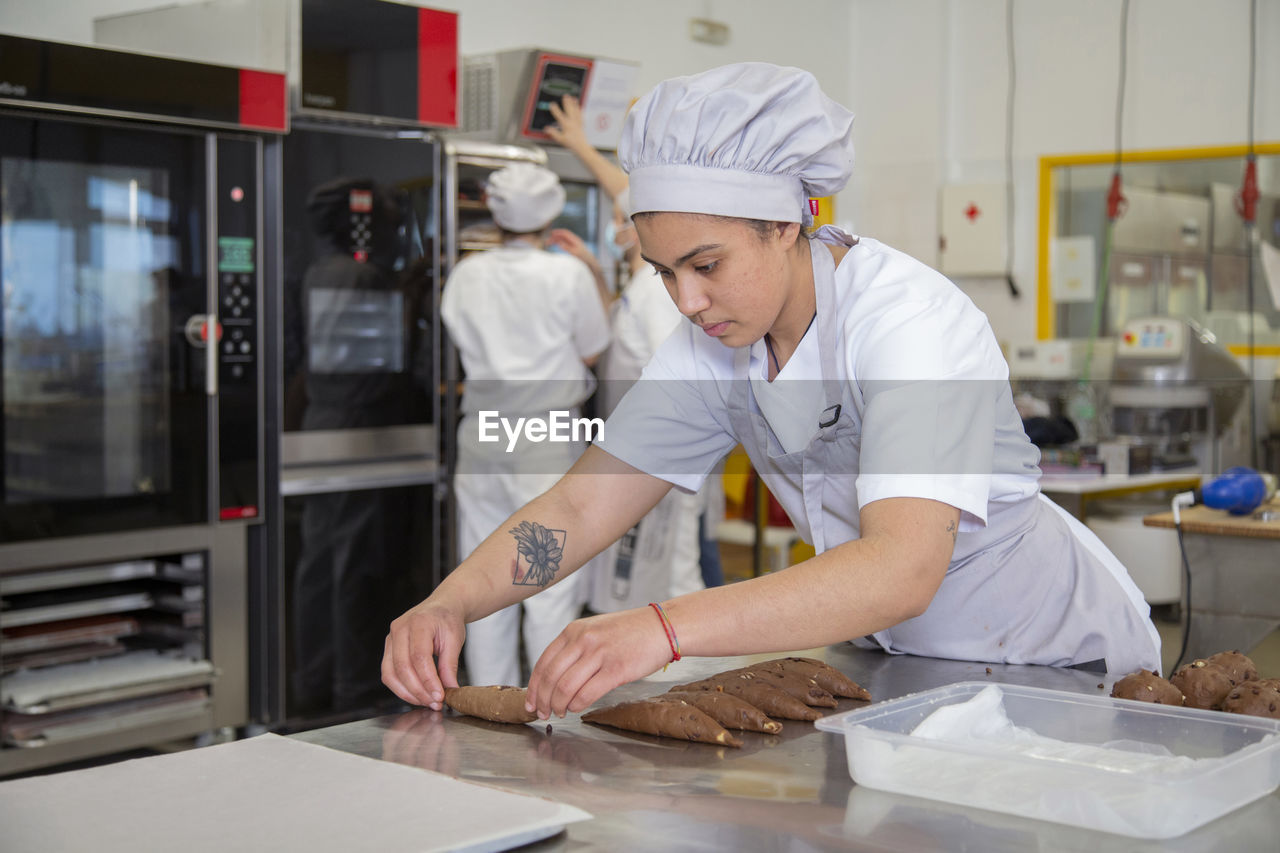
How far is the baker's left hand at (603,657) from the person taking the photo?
132cm

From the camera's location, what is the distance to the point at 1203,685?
148 cm

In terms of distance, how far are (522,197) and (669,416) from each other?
2190 mm

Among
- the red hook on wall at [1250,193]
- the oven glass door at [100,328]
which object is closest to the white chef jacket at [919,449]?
the oven glass door at [100,328]

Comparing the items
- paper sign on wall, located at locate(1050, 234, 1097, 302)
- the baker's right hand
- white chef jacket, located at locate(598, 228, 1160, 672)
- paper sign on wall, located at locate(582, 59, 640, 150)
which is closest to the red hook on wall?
paper sign on wall, located at locate(1050, 234, 1097, 302)

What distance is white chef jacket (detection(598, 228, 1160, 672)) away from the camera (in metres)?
1.44

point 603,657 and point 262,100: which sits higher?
point 262,100

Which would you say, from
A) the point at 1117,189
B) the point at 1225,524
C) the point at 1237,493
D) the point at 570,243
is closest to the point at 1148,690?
the point at 1225,524

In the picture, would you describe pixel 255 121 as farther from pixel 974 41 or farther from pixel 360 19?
pixel 974 41

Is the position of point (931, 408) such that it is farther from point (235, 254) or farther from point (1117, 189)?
point (1117, 189)

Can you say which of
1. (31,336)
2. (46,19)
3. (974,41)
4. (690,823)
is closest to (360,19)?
(46,19)

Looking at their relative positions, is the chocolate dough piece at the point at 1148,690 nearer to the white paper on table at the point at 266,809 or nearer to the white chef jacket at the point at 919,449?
the white chef jacket at the point at 919,449

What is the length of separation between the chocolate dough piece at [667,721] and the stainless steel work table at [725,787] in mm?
14

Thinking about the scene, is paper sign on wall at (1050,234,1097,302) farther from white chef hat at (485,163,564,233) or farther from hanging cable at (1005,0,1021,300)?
white chef hat at (485,163,564,233)

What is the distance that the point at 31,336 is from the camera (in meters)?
3.02
